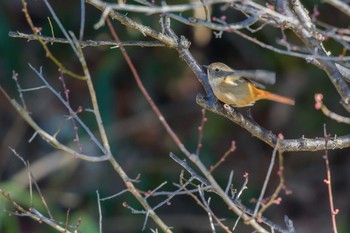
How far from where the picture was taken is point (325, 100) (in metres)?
7.68

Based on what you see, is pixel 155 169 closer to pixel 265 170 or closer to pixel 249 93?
pixel 265 170

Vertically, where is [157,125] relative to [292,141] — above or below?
below

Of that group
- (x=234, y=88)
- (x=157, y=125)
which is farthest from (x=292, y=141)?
(x=157, y=125)

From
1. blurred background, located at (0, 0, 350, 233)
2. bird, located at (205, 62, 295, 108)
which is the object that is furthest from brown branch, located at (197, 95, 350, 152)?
blurred background, located at (0, 0, 350, 233)

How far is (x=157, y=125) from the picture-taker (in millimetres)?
8367

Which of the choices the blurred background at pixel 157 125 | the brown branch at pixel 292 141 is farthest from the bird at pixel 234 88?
the blurred background at pixel 157 125

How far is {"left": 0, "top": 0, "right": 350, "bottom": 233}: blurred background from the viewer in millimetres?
7574

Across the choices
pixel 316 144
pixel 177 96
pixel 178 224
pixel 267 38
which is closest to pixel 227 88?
pixel 316 144

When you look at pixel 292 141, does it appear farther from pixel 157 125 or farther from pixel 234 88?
pixel 157 125

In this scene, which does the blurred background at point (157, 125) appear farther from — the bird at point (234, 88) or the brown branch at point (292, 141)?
the brown branch at point (292, 141)

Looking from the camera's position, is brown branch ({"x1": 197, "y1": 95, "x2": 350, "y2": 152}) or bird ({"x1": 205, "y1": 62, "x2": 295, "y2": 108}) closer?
brown branch ({"x1": 197, "y1": 95, "x2": 350, "y2": 152})

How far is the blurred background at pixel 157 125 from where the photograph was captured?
7.57 m

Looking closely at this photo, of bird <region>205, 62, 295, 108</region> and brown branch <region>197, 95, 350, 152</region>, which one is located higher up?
bird <region>205, 62, 295, 108</region>

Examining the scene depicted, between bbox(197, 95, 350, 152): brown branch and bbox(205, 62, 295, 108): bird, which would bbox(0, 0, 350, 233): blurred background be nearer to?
bbox(205, 62, 295, 108): bird
